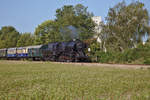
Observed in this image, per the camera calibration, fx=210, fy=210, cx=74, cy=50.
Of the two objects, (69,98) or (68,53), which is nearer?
(69,98)

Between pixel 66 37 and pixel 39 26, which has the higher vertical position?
pixel 39 26

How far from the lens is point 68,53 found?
30.0 m

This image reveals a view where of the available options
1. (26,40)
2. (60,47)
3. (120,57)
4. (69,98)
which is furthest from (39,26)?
(69,98)

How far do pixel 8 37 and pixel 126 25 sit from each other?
2639 inches

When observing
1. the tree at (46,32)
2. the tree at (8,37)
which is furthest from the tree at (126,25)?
the tree at (8,37)

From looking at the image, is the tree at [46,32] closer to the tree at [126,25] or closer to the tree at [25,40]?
the tree at [25,40]

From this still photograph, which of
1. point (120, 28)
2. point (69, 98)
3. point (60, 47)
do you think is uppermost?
point (120, 28)

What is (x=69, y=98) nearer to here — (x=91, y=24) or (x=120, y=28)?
(x=120, y=28)

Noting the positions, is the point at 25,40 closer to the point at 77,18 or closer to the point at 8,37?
the point at 8,37

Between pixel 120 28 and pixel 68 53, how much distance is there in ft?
28.9

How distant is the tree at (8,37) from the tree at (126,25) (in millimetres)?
59217

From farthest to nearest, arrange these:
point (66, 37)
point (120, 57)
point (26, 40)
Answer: point (26, 40)
point (66, 37)
point (120, 57)

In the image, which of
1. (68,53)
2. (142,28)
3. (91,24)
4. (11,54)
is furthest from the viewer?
(91,24)

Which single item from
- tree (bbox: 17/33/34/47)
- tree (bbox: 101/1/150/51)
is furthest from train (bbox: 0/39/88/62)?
tree (bbox: 17/33/34/47)
